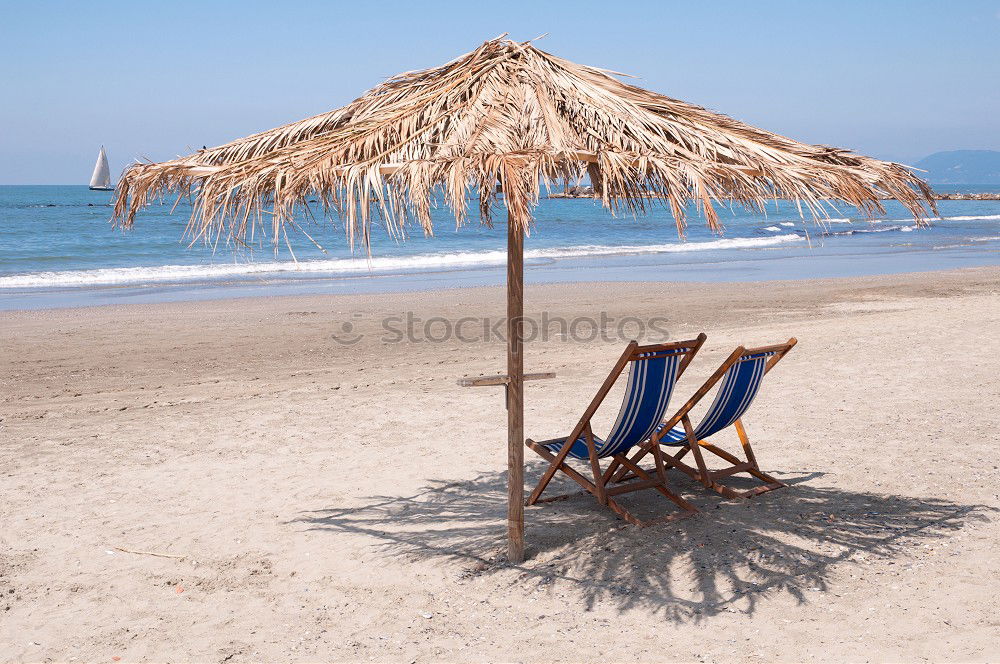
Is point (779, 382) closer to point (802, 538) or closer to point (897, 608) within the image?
point (802, 538)

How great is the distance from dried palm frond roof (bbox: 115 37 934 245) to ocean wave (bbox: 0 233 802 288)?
1231 centimetres

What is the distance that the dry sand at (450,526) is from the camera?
2.92 metres

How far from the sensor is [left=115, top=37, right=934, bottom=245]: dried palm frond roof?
290cm

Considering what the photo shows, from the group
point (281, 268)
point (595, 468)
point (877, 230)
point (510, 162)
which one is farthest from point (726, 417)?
point (877, 230)

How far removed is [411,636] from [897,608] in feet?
5.61

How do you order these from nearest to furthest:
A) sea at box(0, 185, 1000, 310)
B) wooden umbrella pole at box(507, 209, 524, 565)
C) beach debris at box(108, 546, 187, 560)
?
wooden umbrella pole at box(507, 209, 524, 565) < beach debris at box(108, 546, 187, 560) < sea at box(0, 185, 1000, 310)

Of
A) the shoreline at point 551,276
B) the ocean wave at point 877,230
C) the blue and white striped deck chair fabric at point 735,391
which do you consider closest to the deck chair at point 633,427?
the blue and white striped deck chair fabric at point 735,391

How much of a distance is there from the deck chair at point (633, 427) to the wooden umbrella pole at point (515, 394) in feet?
1.23

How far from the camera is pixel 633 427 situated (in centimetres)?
371

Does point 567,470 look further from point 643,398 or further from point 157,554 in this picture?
point 157,554

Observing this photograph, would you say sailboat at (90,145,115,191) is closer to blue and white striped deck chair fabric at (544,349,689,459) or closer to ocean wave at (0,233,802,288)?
ocean wave at (0,233,802,288)

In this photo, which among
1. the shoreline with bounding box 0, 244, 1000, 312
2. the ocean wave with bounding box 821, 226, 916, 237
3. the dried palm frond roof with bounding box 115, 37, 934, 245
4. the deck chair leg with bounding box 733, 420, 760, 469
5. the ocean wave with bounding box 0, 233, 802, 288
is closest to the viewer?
the dried palm frond roof with bounding box 115, 37, 934, 245

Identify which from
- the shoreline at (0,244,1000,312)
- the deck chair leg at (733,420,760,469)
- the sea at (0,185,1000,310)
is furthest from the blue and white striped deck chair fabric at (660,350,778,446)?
the shoreline at (0,244,1000,312)

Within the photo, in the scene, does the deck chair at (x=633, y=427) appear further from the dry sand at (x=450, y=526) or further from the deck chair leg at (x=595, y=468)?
the dry sand at (x=450, y=526)
